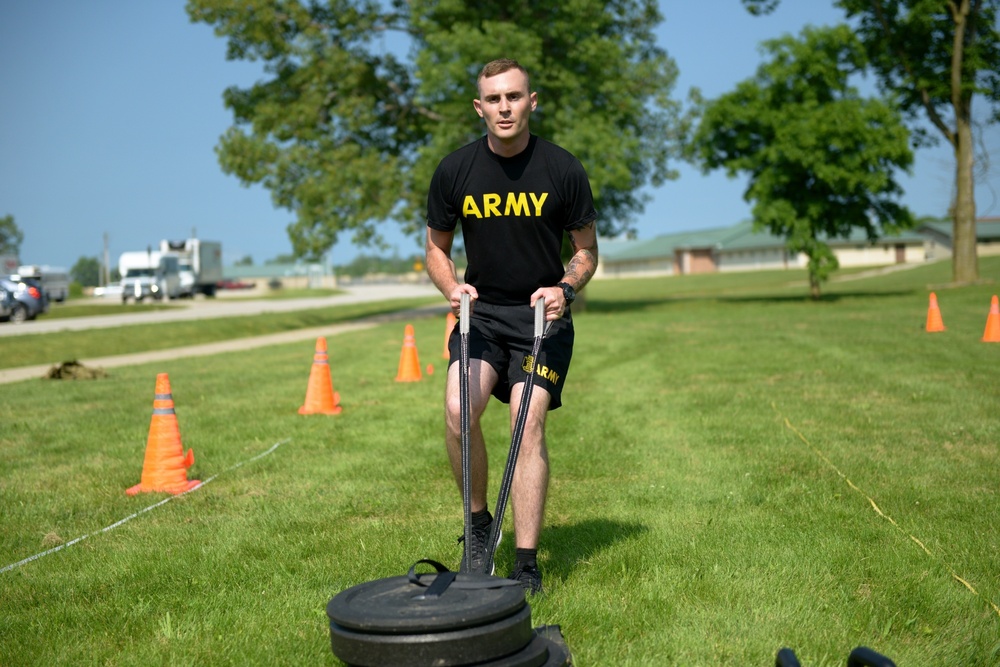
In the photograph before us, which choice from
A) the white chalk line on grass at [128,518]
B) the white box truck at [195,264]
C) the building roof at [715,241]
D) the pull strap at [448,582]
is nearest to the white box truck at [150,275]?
the white box truck at [195,264]

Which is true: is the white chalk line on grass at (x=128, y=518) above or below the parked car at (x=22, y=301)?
below

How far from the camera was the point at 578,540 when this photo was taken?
5.35 m

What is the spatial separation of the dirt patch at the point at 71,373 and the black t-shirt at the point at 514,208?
1250 cm

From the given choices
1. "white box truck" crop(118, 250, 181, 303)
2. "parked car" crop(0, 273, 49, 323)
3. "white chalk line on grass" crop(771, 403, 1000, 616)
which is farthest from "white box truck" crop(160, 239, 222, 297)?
"white chalk line on grass" crop(771, 403, 1000, 616)

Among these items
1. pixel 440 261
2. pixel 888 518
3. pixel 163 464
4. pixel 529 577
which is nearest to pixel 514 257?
pixel 440 261

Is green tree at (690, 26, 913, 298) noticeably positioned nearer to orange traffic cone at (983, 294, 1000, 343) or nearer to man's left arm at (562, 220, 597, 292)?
orange traffic cone at (983, 294, 1000, 343)

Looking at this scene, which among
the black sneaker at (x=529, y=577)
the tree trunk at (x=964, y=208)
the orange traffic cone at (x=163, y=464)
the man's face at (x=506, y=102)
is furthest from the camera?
the tree trunk at (x=964, y=208)

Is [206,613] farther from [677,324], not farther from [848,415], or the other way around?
[677,324]

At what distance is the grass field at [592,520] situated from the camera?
401 cm

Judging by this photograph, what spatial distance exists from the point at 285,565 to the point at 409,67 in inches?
1270

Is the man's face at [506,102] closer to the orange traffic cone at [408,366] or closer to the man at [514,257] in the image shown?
the man at [514,257]

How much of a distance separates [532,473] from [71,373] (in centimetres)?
1297

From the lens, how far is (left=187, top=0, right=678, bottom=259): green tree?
102ft

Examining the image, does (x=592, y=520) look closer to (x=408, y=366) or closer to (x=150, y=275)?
(x=408, y=366)
